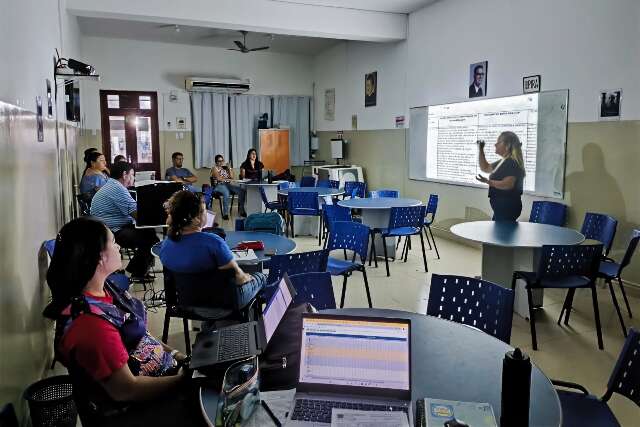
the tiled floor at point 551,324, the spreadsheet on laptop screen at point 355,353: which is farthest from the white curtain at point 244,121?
the spreadsheet on laptop screen at point 355,353

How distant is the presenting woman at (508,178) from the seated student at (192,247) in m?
2.94

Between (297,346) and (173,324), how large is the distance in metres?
2.76

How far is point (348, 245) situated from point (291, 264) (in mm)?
1322

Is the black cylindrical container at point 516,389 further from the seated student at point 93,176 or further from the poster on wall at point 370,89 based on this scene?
the poster on wall at point 370,89

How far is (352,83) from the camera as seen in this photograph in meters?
10.5

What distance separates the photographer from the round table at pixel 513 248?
4.01 meters

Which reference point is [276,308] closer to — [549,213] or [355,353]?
[355,353]

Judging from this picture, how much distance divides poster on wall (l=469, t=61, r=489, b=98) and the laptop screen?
223 inches

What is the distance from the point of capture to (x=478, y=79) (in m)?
6.91

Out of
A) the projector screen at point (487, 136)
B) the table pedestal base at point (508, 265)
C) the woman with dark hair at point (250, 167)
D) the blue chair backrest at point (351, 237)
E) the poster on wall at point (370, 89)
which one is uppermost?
the poster on wall at point (370, 89)

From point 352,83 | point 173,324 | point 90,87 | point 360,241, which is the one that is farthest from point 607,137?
point 90,87

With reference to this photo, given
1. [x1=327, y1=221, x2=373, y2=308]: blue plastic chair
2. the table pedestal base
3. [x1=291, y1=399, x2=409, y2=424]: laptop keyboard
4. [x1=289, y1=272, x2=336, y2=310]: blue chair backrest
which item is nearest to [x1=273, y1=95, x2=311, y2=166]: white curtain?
[x1=327, y1=221, x2=373, y2=308]: blue plastic chair

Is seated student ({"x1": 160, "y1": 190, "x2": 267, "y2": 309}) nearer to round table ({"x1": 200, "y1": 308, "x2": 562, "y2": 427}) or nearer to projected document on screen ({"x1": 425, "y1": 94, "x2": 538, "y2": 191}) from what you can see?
round table ({"x1": 200, "y1": 308, "x2": 562, "y2": 427})

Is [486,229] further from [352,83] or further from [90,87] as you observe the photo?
[90,87]
